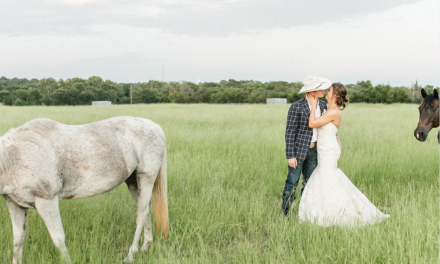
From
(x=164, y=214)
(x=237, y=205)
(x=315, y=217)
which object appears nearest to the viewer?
(x=164, y=214)

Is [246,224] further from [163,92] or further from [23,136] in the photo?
[163,92]

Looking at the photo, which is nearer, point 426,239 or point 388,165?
point 426,239

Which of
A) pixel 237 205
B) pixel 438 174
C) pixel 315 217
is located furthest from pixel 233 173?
pixel 438 174

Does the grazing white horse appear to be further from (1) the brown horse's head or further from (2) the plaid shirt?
(1) the brown horse's head

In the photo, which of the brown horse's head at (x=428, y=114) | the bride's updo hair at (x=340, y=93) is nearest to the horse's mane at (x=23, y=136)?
the bride's updo hair at (x=340, y=93)

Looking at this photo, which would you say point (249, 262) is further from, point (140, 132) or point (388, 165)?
point (388, 165)

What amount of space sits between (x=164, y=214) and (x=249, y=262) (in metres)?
1.07

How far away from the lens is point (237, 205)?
4195 mm

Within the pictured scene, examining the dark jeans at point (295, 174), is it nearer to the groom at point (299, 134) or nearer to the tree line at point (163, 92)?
the groom at point (299, 134)

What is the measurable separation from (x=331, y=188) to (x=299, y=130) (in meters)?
0.81

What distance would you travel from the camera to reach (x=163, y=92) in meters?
Result: 59.6

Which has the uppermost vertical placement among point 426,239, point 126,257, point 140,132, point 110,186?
point 140,132

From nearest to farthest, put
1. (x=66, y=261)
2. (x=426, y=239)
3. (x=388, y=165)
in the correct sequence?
(x=66, y=261), (x=426, y=239), (x=388, y=165)

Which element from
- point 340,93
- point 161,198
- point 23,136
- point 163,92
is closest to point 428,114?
point 340,93
